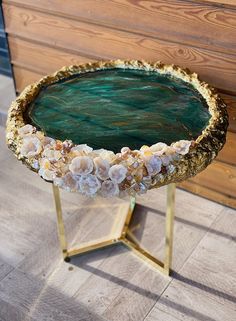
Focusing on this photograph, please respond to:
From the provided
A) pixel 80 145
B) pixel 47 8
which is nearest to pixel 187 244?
pixel 80 145

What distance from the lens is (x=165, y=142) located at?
1.45 metres

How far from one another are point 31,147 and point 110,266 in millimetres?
722

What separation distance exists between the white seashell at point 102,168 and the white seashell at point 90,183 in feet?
0.05

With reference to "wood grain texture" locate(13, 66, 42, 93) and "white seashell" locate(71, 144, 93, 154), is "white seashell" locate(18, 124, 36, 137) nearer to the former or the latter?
"white seashell" locate(71, 144, 93, 154)

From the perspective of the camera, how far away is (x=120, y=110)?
5.28ft

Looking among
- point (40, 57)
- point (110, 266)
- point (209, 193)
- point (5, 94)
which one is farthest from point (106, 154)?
point (5, 94)

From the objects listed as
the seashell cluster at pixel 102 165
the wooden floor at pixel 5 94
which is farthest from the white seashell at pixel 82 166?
the wooden floor at pixel 5 94

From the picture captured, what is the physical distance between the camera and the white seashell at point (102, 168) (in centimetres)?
133

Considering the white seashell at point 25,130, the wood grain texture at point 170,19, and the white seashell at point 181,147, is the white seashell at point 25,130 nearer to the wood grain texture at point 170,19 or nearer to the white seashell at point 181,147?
the white seashell at point 181,147

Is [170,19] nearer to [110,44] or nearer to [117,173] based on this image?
[110,44]

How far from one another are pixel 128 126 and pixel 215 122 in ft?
0.91

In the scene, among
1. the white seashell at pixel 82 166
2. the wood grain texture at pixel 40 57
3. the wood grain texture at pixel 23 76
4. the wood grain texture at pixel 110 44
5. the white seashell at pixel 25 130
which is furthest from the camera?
the wood grain texture at pixel 23 76

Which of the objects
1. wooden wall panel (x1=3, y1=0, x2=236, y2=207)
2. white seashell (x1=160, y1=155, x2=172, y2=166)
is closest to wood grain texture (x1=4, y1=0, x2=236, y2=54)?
wooden wall panel (x1=3, y1=0, x2=236, y2=207)

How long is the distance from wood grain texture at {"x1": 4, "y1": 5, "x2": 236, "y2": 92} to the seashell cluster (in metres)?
0.57
